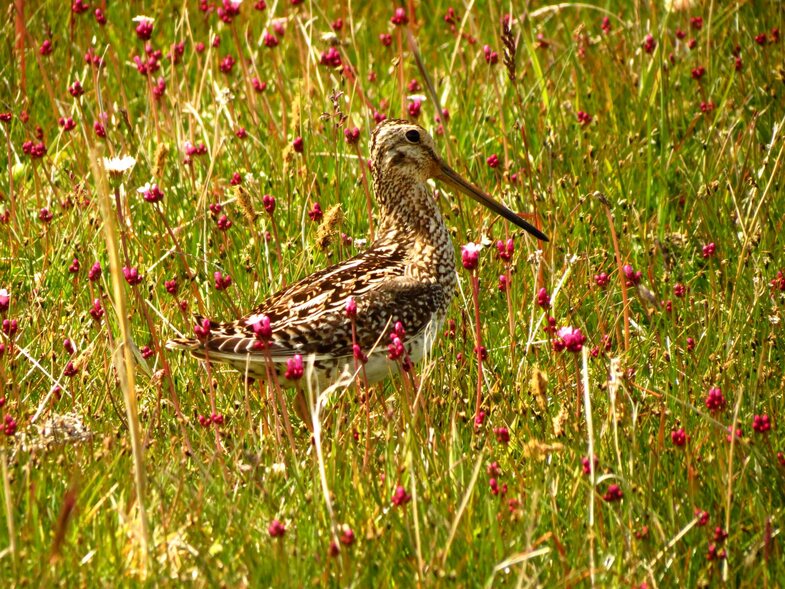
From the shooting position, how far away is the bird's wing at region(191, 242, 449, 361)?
478cm

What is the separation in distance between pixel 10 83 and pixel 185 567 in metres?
4.15

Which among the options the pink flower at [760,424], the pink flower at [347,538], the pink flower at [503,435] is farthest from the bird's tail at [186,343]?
the pink flower at [760,424]

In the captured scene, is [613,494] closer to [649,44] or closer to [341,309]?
[341,309]

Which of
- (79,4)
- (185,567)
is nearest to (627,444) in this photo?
(185,567)

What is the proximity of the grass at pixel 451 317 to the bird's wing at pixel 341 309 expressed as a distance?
181 millimetres

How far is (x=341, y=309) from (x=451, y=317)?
96cm

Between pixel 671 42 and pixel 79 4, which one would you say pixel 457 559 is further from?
pixel 671 42

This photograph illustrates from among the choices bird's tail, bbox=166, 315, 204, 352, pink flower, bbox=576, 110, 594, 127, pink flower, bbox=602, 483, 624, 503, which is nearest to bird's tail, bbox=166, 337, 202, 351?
bird's tail, bbox=166, 315, 204, 352

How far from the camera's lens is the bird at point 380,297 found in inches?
183

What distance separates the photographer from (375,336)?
500cm

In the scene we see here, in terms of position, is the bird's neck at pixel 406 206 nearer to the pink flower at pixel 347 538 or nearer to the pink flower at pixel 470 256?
the pink flower at pixel 470 256

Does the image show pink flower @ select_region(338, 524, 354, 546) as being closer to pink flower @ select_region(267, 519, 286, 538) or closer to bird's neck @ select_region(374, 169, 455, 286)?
pink flower @ select_region(267, 519, 286, 538)

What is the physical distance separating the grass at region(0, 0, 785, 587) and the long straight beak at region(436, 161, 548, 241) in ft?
0.38

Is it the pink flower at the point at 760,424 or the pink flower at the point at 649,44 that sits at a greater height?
the pink flower at the point at 649,44
